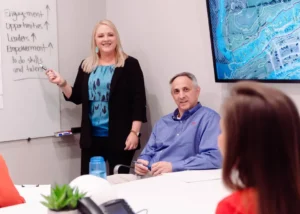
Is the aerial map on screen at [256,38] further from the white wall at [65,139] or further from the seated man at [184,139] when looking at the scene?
the white wall at [65,139]

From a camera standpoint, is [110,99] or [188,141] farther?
[110,99]

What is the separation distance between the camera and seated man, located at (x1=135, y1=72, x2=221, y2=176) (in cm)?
261

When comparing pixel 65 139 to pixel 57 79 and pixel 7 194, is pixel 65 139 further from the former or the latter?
pixel 7 194

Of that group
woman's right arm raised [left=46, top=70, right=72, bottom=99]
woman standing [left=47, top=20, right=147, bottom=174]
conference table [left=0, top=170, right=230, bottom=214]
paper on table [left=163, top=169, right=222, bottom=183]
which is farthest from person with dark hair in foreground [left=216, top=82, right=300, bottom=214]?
woman's right arm raised [left=46, top=70, right=72, bottom=99]

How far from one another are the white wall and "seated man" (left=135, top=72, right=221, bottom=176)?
1.00 meters

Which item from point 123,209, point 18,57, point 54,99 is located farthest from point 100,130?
point 123,209

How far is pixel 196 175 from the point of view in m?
2.34

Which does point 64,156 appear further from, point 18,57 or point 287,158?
point 287,158

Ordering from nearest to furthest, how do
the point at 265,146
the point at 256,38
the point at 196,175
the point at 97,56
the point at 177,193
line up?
the point at 265,146 → the point at 177,193 → the point at 196,175 → the point at 256,38 → the point at 97,56

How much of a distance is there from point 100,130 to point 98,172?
1.16 metres

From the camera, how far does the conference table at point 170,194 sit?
1.76 meters

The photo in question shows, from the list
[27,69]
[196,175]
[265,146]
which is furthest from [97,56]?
[265,146]

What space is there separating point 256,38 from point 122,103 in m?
1.14

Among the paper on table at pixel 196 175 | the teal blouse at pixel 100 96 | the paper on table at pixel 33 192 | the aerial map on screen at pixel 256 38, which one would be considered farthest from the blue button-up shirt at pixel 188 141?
the paper on table at pixel 33 192
